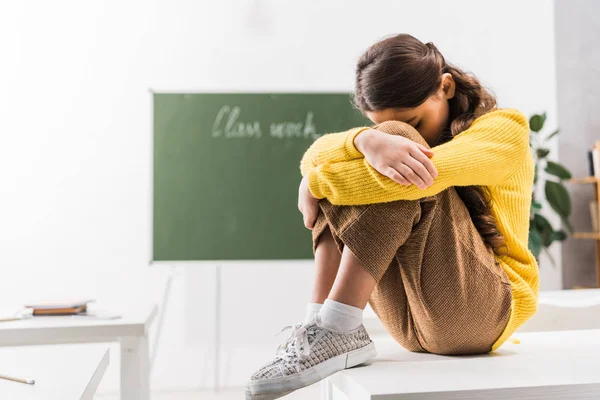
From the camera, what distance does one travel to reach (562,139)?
12.6 ft

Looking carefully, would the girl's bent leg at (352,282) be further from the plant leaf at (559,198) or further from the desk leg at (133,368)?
the plant leaf at (559,198)

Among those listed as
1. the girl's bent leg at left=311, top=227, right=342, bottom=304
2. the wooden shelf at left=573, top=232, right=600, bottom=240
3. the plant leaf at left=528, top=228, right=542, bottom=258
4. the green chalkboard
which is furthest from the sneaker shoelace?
the wooden shelf at left=573, top=232, right=600, bottom=240

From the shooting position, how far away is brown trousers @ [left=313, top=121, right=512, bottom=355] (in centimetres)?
113

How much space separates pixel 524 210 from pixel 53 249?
8.60 ft

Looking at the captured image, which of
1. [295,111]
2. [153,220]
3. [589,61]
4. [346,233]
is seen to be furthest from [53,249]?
[589,61]

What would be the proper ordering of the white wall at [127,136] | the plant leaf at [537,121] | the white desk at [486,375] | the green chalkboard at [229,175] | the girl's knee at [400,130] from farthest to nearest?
the plant leaf at [537,121]
the white wall at [127,136]
the green chalkboard at [229,175]
the girl's knee at [400,130]
the white desk at [486,375]

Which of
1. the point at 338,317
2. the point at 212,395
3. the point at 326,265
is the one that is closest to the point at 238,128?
the point at 212,395

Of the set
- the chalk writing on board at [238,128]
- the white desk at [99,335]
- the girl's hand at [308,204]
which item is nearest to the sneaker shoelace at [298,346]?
the girl's hand at [308,204]

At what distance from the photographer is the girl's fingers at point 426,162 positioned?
111 cm

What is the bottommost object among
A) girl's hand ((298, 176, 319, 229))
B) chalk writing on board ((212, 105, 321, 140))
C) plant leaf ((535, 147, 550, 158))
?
girl's hand ((298, 176, 319, 229))

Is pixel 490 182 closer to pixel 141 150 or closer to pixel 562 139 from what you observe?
pixel 141 150

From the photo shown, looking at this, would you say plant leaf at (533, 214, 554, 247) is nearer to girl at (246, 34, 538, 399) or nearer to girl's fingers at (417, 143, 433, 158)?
girl at (246, 34, 538, 399)

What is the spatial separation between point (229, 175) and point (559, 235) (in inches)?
73.0

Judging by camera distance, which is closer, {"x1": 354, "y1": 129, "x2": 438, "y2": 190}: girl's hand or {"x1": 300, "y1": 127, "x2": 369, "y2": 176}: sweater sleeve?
{"x1": 354, "y1": 129, "x2": 438, "y2": 190}: girl's hand
